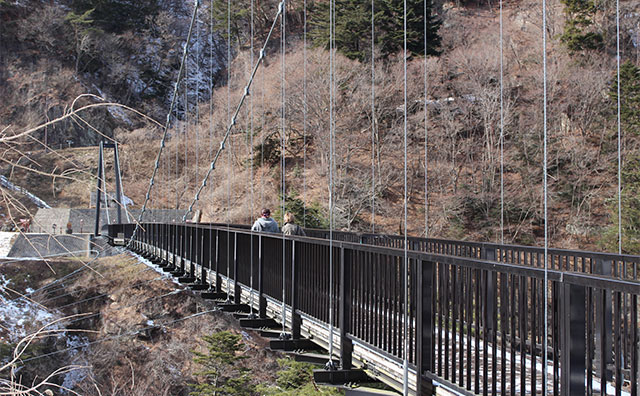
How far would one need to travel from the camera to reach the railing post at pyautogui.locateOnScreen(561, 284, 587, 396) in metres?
2.44

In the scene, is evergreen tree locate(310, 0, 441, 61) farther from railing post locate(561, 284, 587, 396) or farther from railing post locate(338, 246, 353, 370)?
railing post locate(561, 284, 587, 396)

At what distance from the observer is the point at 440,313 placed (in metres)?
3.50

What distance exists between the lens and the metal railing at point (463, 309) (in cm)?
245

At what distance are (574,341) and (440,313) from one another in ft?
3.64

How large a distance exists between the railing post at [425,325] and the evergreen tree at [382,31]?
75.2 feet

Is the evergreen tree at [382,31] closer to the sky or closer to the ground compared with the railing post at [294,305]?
closer to the sky

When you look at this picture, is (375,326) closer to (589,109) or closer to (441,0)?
(589,109)

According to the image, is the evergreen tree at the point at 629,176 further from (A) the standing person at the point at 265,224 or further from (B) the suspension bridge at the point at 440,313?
(A) the standing person at the point at 265,224

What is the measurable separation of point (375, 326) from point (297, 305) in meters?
1.78

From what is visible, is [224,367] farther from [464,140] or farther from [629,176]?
[464,140]

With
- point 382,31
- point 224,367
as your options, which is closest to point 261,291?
point 224,367

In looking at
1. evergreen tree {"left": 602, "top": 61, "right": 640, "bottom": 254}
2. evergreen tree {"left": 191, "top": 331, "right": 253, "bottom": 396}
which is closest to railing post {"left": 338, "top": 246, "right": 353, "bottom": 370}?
evergreen tree {"left": 191, "top": 331, "right": 253, "bottom": 396}

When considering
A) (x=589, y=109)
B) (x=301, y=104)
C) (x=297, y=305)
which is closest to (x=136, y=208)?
(x=301, y=104)

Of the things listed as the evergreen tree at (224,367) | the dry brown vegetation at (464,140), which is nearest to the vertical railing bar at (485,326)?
the evergreen tree at (224,367)
